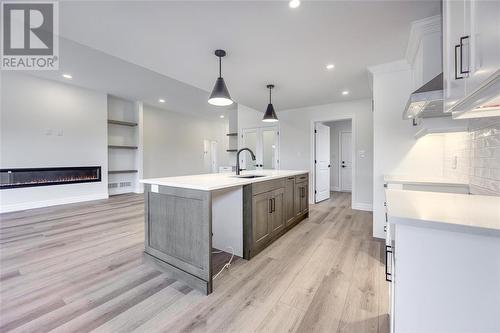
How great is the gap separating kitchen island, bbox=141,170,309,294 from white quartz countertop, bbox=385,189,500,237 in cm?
129

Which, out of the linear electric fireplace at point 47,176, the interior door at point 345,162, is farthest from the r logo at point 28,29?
the interior door at point 345,162

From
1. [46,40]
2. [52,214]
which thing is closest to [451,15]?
[46,40]

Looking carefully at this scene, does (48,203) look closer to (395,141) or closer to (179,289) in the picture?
(179,289)

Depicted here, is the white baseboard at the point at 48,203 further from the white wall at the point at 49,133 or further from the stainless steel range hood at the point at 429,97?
the stainless steel range hood at the point at 429,97

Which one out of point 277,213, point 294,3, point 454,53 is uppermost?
point 294,3

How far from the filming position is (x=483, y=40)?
0.84 meters

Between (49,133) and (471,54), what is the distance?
671 centimetres

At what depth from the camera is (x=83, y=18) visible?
2.02 metres

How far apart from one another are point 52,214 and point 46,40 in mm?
3080

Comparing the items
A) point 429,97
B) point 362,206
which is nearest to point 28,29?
point 429,97

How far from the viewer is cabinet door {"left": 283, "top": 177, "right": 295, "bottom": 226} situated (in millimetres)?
3168

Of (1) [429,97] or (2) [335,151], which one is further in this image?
(2) [335,151]

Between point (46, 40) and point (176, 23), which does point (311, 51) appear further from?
point (46, 40)

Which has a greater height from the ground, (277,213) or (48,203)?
(277,213)
